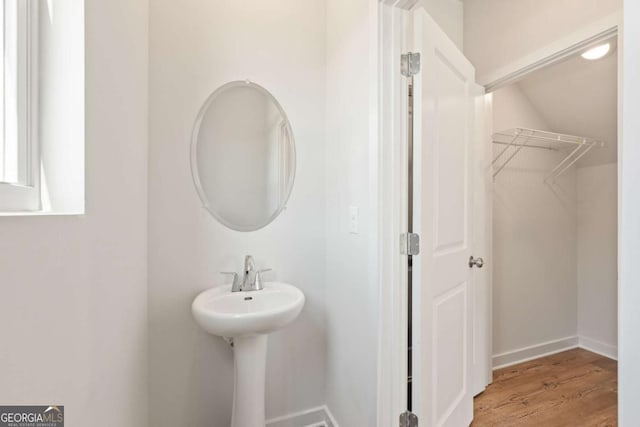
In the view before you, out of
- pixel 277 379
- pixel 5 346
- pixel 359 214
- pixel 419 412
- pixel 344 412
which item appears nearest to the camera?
pixel 5 346

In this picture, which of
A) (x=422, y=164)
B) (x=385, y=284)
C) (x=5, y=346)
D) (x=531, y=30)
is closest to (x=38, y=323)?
(x=5, y=346)

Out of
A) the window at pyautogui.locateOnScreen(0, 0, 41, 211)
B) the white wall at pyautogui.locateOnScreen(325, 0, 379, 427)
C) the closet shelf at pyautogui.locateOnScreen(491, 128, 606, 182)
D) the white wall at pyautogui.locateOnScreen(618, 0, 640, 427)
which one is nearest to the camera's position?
the white wall at pyautogui.locateOnScreen(618, 0, 640, 427)

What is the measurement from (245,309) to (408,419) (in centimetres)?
84

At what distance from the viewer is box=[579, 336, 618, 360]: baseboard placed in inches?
95.5

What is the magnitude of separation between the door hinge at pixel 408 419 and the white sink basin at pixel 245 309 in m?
0.60

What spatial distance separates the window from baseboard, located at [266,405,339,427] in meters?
1.52

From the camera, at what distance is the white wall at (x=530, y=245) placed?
2.31 m

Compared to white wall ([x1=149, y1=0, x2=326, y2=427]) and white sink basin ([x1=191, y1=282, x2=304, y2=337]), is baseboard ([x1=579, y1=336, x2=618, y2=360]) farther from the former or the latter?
white sink basin ([x1=191, y1=282, x2=304, y2=337])

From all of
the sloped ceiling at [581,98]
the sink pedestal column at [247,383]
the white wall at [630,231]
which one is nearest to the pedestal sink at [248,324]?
the sink pedestal column at [247,383]

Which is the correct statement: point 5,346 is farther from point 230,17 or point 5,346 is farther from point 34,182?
point 230,17

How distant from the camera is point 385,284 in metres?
1.17

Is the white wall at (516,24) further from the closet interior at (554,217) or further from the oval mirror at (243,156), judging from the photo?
the oval mirror at (243,156)

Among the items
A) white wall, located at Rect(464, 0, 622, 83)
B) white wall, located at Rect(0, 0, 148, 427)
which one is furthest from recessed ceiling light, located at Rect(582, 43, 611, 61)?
white wall, located at Rect(0, 0, 148, 427)

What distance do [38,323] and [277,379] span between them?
1.29 metres
